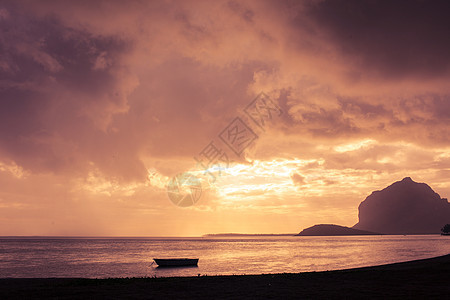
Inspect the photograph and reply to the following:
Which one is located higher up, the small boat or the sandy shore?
the sandy shore

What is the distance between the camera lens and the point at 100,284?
28719 mm

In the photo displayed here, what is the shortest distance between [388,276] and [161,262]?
45.2 m

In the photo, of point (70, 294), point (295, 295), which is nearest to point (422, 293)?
point (295, 295)

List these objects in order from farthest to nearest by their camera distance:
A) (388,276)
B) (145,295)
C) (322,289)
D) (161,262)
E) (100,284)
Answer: (161,262), (388,276), (100,284), (322,289), (145,295)

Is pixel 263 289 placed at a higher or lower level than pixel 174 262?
higher

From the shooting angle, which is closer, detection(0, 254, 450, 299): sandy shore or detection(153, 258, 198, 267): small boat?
detection(0, 254, 450, 299): sandy shore

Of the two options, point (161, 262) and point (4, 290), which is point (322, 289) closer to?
point (4, 290)

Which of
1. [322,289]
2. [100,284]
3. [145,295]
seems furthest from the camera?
[100,284]

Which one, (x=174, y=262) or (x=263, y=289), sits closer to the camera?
(x=263, y=289)

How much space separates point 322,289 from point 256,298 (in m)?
5.86

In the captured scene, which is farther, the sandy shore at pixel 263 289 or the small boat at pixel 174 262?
the small boat at pixel 174 262

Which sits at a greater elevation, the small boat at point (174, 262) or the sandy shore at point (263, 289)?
the sandy shore at point (263, 289)

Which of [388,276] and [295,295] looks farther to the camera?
[388,276]

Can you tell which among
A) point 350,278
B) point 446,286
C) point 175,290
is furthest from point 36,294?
point 446,286
